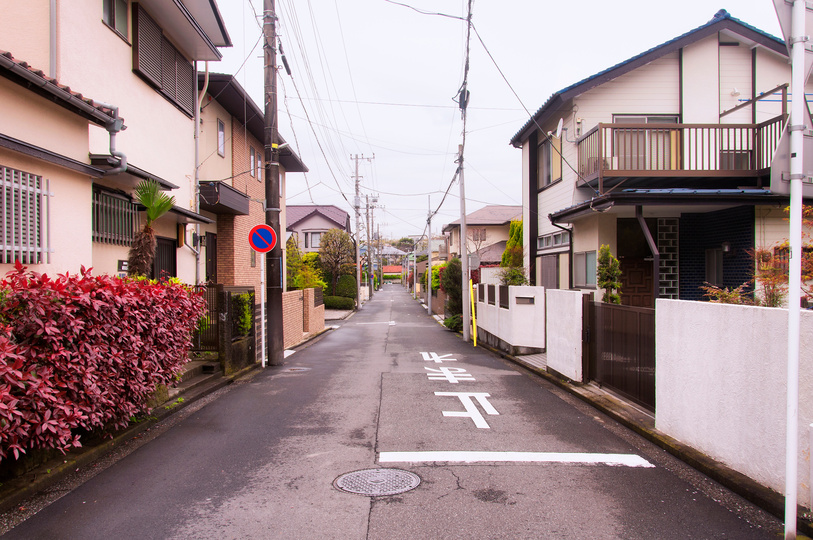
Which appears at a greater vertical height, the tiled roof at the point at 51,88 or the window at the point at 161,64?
the window at the point at 161,64

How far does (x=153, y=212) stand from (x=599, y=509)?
23.2 ft

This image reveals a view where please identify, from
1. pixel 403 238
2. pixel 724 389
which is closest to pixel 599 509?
pixel 724 389

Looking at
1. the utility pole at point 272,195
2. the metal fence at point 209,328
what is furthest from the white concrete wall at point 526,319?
the metal fence at point 209,328

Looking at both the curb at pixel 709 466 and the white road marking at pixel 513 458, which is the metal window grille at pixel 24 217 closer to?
the white road marking at pixel 513 458

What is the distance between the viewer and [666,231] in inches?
486

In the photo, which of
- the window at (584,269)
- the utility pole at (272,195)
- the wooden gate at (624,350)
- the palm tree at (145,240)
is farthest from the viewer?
the window at (584,269)

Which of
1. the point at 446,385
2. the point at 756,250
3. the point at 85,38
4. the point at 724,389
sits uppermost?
the point at 85,38

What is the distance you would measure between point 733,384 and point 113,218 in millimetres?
8493

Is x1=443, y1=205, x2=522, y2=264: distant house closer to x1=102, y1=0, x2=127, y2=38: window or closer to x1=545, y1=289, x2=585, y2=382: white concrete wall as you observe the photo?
x1=545, y1=289, x2=585, y2=382: white concrete wall

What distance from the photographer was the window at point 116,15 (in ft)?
26.6

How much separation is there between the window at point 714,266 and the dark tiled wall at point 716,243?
0.10 metres

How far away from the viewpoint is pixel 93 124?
714cm

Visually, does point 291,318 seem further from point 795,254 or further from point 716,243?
point 795,254

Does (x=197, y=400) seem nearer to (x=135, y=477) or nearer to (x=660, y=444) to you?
(x=135, y=477)
